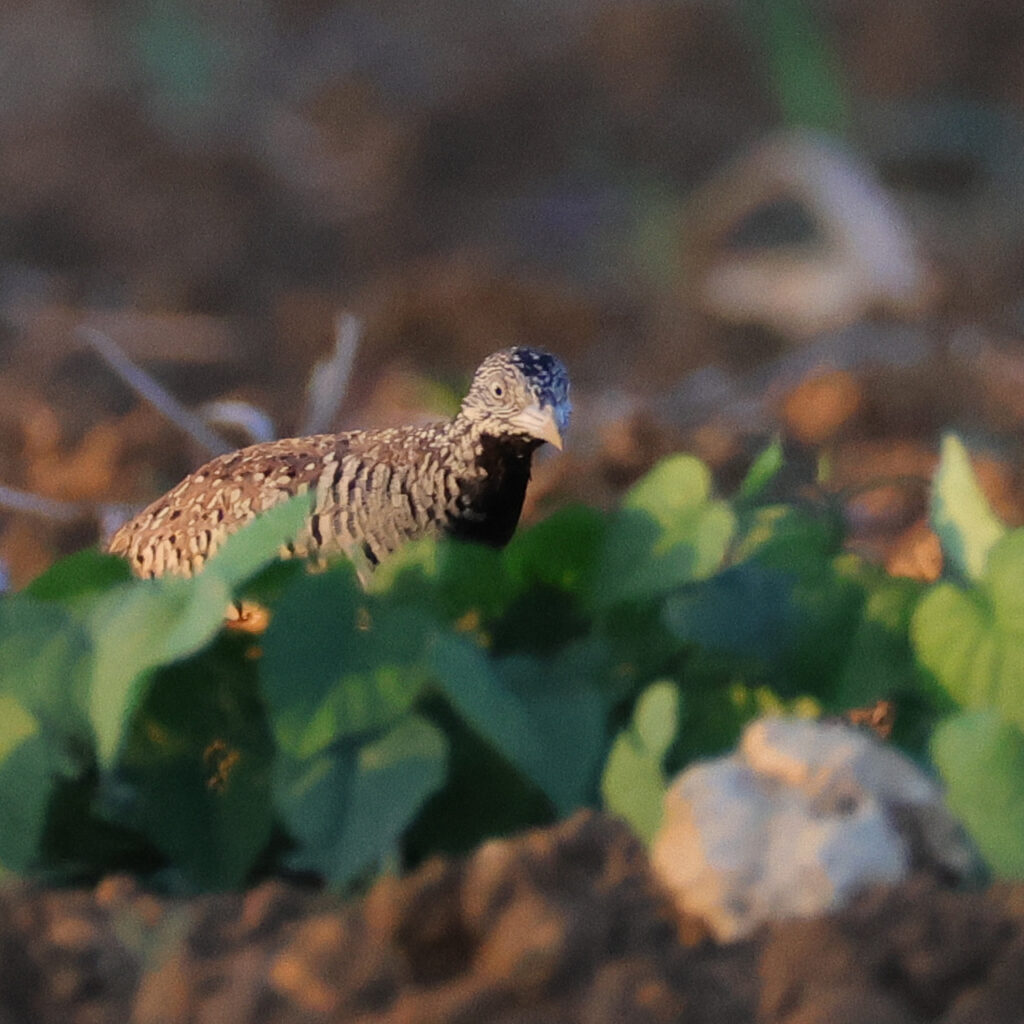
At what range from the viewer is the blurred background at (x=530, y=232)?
5.18 m

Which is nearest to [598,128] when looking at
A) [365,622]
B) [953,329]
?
[953,329]

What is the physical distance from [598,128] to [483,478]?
10677 millimetres

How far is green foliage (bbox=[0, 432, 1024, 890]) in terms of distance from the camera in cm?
157

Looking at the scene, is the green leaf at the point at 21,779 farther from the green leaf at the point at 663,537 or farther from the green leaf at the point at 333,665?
the green leaf at the point at 663,537

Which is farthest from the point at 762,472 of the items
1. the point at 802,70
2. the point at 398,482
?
the point at 802,70

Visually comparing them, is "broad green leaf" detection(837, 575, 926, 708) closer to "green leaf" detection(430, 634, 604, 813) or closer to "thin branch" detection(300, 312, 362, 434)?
"green leaf" detection(430, 634, 604, 813)

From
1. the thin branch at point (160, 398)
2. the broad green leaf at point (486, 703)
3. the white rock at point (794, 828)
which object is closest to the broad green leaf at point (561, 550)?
the broad green leaf at point (486, 703)

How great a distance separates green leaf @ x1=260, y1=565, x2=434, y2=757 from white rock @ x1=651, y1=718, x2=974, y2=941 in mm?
286

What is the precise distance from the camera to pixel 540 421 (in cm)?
255

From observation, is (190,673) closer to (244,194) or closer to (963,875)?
(963,875)

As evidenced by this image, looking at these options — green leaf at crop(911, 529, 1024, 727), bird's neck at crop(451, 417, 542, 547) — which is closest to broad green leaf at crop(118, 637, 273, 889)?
green leaf at crop(911, 529, 1024, 727)

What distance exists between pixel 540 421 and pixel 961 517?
0.78 m

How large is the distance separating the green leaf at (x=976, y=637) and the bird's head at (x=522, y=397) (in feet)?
2.93

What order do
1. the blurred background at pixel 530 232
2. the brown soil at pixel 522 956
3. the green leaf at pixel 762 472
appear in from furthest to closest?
the blurred background at pixel 530 232
the green leaf at pixel 762 472
the brown soil at pixel 522 956
